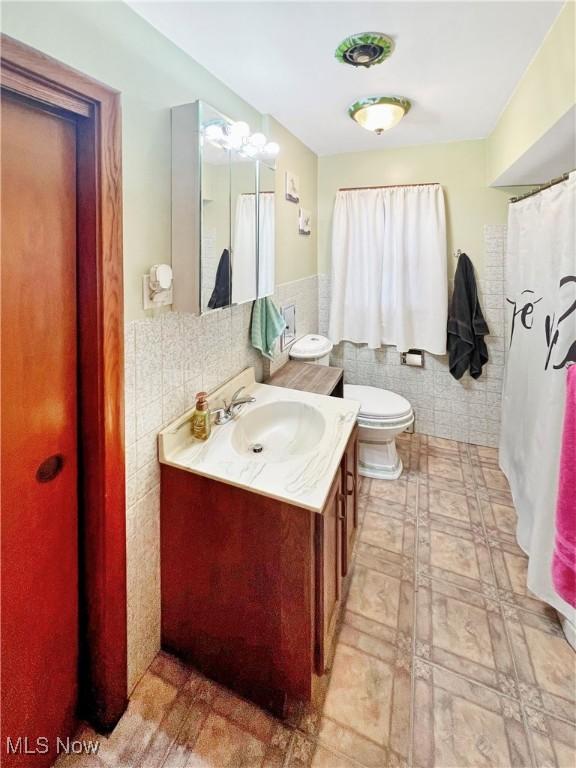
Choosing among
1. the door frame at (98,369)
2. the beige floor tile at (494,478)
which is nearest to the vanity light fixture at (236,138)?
the door frame at (98,369)

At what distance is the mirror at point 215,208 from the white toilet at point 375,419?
2.95 feet

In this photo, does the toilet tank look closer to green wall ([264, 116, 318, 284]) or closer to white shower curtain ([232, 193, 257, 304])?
green wall ([264, 116, 318, 284])

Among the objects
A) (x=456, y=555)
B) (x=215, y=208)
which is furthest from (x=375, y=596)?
(x=215, y=208)

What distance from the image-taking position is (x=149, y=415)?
1282 millimetres

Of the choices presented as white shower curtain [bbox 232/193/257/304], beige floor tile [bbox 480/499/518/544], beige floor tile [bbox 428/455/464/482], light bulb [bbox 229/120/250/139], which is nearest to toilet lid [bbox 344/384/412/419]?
beige floor tile [bbox 428/455/464/482]

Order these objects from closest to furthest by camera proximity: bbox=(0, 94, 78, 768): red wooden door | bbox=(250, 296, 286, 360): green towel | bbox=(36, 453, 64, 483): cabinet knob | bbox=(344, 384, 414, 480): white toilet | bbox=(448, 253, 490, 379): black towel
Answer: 1. bbox=(0, 94, 78, 768): red wooden door
2. bbox=(36, 453, 64, 483): cabinet knob
3. bbox=(250, 296, 286, 360): green towel
4. bbox=(344, 384, 414, 480): white toilet
5. bbox=(448, 253, 490, 379): black towel

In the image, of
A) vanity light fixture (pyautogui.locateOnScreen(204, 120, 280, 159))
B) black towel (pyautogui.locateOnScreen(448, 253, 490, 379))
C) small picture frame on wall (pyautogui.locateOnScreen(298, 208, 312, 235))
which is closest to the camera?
vanity light fixture (pyautogui.locateOnScreen(204, 120, 280, 159))

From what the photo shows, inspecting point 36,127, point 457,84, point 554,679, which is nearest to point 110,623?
point 36,127

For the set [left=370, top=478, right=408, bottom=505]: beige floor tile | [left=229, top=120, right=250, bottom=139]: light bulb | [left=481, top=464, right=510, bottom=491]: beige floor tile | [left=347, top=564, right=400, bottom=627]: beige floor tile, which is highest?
[left=229, top=120, right=250, bottom=139]: light bulb

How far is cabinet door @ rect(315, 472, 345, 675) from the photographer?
120cm

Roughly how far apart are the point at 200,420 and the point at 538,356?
1.67 meters

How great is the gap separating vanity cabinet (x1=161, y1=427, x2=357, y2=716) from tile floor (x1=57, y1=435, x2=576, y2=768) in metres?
0.09

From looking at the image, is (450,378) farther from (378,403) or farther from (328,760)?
(328,760)

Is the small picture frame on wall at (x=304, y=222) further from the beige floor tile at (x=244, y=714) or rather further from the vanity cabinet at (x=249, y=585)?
the beige floor tile at (x=244, y=714)
